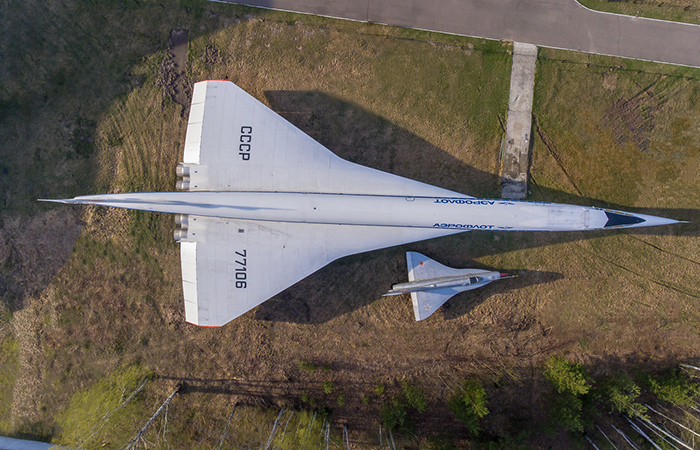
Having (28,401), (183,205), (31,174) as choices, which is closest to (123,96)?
(31,174)

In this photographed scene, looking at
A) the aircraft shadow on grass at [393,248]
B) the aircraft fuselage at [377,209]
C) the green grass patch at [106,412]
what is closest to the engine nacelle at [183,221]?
the aircraft fuselage at [377,209]

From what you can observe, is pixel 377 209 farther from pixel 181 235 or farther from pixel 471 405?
pixel 471 405

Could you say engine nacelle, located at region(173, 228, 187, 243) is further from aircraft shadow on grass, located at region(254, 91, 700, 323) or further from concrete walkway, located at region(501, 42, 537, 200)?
concrete walkway, located at region(501, 42, 537, 200)

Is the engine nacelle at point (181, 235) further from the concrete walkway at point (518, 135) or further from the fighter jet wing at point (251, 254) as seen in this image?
the concrete walkway at point (518, 135)

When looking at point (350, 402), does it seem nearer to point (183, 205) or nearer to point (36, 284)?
point (183, 205)

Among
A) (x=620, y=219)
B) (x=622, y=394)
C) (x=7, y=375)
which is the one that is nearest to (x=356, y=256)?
(x=620, y=219)
